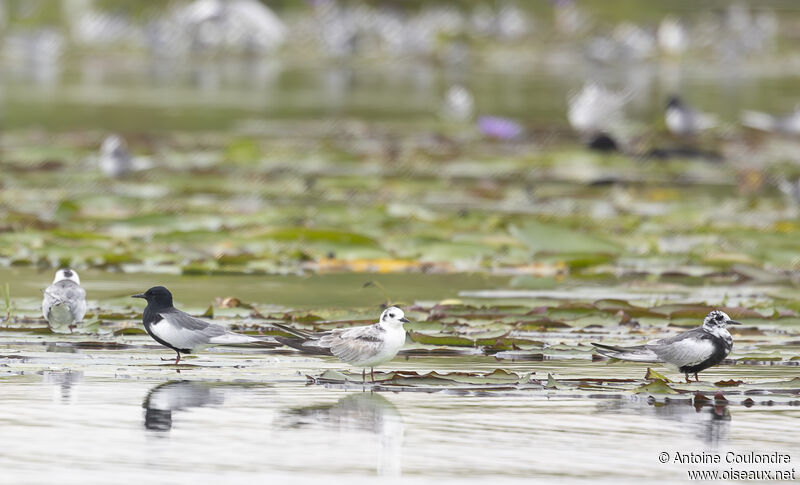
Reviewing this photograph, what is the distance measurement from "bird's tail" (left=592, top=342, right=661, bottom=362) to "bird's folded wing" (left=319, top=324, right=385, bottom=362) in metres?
0.86

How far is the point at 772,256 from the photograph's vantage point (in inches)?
395

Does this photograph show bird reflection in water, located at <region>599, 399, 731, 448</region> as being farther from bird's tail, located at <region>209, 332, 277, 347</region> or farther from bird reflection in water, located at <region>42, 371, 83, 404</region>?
bird reflection in water, located at <region>42, 371, 83, 404</region>

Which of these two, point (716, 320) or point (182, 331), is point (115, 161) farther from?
point (716, 320)

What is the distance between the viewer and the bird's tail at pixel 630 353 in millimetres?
6754

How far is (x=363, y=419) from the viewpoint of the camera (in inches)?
234

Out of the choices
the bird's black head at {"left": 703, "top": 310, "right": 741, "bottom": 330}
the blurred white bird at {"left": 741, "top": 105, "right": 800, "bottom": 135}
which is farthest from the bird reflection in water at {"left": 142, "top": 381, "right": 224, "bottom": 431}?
the blurred white bird at {"left": 741, "top": 105, "right": 800, "bottom": 135}

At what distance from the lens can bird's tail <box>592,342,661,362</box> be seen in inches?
266

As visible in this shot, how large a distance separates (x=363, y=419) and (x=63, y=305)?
1.92 m

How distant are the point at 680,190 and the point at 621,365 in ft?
24.7

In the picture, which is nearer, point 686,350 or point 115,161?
point 686,350

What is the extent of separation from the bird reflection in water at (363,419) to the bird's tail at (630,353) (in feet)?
3.31

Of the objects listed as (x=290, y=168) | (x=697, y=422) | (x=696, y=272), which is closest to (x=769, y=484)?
(x=697, y=422)

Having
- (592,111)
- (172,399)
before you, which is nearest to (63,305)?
(172,399)

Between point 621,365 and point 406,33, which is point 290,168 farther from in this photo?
point 406,33
